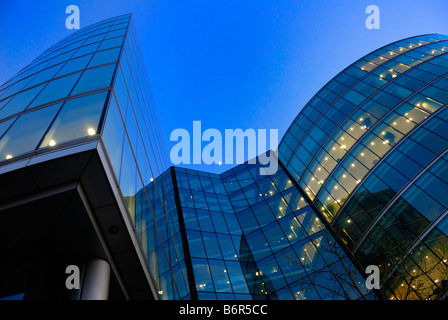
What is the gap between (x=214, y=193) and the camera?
30.0 metres

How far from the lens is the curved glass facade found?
17781mm

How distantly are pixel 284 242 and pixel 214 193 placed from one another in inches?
384

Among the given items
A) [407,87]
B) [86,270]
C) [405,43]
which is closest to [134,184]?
[86,270]

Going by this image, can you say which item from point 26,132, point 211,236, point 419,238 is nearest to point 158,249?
point 26,132

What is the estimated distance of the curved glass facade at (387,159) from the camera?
17781 millimetres

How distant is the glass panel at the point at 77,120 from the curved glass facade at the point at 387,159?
46.8 ft

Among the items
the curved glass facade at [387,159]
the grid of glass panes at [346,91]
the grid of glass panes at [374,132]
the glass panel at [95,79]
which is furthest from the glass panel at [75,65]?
the grid of glass panes at [346,91]

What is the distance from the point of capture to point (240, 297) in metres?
18.7

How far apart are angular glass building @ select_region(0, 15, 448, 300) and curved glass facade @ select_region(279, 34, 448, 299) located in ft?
0.37

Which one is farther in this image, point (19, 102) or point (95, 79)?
point (19, 102)

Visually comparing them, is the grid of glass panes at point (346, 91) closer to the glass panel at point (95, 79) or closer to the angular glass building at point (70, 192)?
the glass panel at point (95, 79)

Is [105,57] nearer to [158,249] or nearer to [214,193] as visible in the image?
[158,249]

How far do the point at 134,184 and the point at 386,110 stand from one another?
25137mm

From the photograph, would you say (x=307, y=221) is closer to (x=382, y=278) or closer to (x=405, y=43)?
(x=382, y=278)
